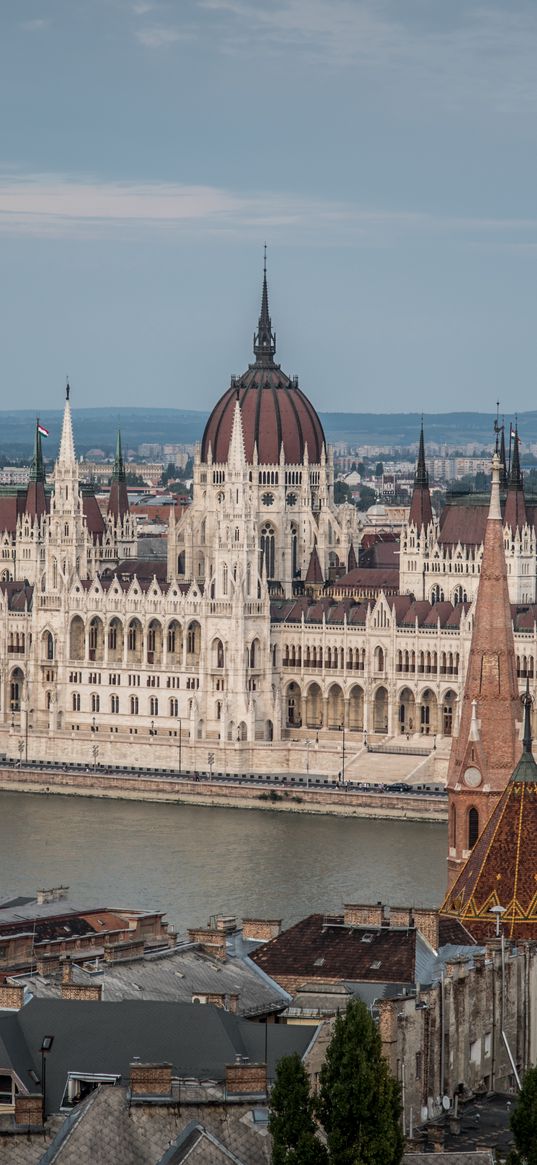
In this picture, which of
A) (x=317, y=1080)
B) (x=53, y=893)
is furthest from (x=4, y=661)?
(x=317, y=1080)

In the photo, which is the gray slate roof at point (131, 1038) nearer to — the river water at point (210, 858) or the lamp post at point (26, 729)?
the river water at point (210, 858)

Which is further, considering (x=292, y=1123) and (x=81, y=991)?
(x=81, y=991)

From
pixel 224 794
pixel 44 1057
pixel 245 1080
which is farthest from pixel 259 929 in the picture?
pixel 224 794

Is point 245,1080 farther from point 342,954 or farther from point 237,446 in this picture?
point 237,446

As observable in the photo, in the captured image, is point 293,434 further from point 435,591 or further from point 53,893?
point 53,893

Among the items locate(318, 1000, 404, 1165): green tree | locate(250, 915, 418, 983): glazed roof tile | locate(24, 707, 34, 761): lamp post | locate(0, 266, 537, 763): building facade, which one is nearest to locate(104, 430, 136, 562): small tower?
locate(0, 266, 537, 763): building facade

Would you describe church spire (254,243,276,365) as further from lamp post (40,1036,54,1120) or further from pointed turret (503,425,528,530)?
lamp post (40,1036,54,1120)
